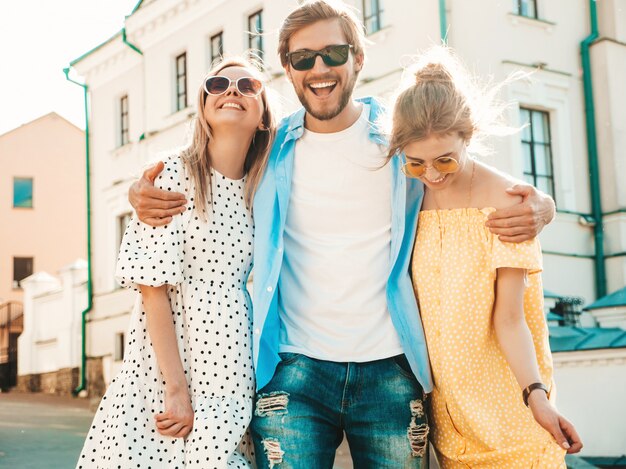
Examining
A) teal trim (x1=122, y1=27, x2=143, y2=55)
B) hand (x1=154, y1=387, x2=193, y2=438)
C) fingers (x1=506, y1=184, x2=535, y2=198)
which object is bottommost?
hand (x1=154, y1=387, x2=193, y2=438)

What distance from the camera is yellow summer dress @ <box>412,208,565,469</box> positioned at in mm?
3293

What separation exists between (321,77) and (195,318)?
1.10 metres

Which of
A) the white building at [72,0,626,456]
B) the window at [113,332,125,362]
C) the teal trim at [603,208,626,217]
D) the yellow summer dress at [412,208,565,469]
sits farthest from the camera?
the window at [113,332,125,362]

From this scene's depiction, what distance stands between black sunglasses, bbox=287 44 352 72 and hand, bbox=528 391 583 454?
1547 millimetres

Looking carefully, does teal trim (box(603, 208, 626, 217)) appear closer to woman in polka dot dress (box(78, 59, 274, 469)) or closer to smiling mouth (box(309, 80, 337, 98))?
smiling mouth (box(309, 80, 337, 98))

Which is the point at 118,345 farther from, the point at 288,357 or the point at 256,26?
the point at 288,357

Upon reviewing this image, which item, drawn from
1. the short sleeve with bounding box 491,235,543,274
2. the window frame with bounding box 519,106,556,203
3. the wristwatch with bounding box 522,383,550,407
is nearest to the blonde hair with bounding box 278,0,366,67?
the short sleeve with bounding box 491,235,543,274

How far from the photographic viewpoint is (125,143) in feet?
72.9

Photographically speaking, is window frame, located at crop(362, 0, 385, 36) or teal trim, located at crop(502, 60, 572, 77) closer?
teal trim, located at crop(502, 60, 572, 77)

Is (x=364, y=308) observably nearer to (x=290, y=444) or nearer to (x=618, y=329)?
(x=290, y=444)

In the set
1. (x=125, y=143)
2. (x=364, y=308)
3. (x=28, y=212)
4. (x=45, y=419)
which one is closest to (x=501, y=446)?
(x=364, y=308)

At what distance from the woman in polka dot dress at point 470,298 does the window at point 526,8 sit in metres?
11.7

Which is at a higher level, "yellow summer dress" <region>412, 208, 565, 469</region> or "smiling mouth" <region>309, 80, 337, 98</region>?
"smiling mouth" <region>309, 80, 337, 98</region>

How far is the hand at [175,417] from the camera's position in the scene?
3.33m
